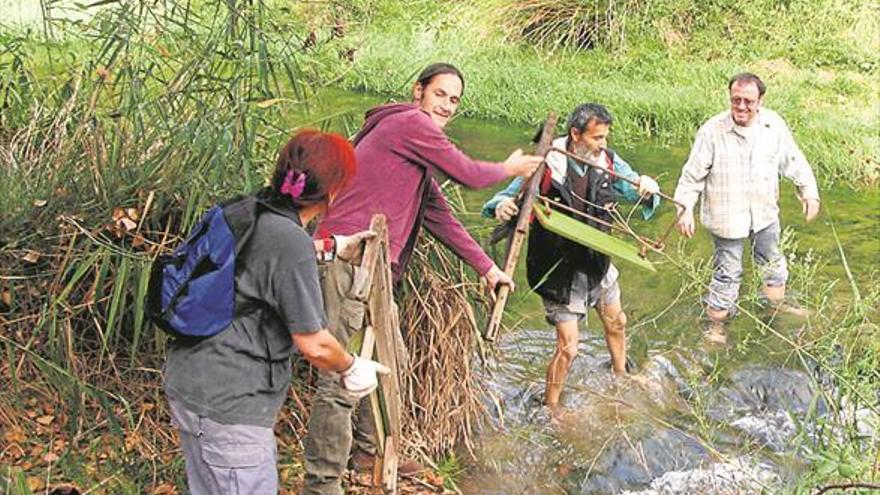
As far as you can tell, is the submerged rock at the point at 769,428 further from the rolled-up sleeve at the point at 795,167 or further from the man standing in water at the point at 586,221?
the rolled-up sleeve at the point at 795,167

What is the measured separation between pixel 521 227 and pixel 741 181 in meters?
2.61

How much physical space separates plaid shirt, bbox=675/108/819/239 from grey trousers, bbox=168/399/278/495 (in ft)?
14.4

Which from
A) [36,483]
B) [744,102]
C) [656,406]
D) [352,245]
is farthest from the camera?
[744,102]

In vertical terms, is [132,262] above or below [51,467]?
above

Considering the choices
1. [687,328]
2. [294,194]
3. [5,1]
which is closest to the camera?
[294,194]

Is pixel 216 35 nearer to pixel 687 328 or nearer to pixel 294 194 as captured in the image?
pixel 294 194

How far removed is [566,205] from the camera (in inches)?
246

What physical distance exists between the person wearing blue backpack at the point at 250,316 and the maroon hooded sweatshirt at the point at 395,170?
1148mm

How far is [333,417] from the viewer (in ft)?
15.5

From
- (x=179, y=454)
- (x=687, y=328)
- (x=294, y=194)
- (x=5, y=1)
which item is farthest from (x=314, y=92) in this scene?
(x=5, y=1)

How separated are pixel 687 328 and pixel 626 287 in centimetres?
87

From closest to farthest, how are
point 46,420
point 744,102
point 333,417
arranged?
point 333,417 → point 46,420 → point 744,102

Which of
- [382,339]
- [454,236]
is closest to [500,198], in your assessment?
[454,236]

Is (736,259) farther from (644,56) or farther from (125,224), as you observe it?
(644,56)
